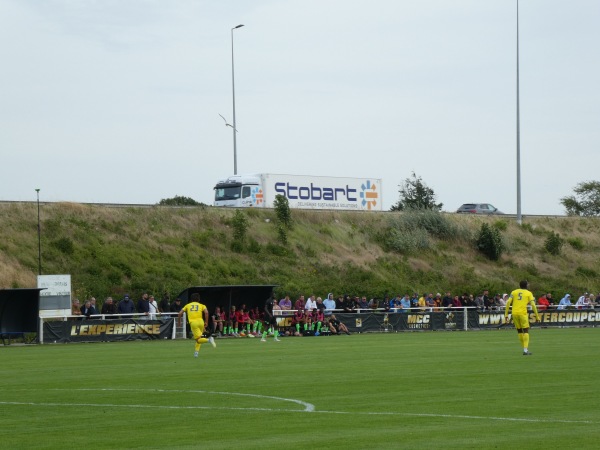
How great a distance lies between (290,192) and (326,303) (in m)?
26.3

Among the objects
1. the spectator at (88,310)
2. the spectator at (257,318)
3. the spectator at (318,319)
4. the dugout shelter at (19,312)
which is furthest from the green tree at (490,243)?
the dugout shelter at (19,312)

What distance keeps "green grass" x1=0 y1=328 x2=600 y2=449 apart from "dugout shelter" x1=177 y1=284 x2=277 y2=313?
51.6 feet

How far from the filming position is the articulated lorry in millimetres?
72438

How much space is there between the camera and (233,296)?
46344mm

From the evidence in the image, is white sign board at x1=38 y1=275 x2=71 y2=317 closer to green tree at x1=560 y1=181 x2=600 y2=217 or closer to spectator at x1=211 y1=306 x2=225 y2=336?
spectator at x1=211 y1=306 x2=225 y2=336

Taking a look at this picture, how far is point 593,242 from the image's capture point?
86.9m

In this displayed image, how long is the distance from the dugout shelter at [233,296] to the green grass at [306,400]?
51.6 ft

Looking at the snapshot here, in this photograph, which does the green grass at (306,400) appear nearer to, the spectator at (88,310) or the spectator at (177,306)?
the spectator at (88,310)

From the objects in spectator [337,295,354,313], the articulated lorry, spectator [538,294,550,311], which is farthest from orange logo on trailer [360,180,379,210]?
spectator [337,295,354,313]

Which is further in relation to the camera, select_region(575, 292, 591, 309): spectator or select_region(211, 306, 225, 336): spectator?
select_region(575, 292, 591, 309): spectator

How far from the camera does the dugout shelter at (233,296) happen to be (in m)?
45.6

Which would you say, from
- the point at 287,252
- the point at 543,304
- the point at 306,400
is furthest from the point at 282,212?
the point at 306,400

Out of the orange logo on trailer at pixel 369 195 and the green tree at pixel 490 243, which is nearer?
the orange logo on trailer at pixel 369 195

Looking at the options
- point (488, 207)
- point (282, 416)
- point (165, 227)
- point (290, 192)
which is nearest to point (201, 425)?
point (282, 416)
